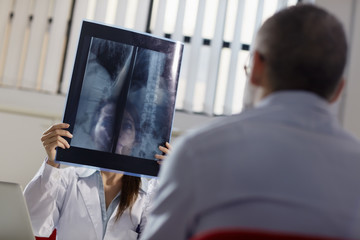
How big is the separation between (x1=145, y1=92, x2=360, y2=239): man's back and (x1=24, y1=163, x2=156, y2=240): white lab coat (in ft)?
4.21

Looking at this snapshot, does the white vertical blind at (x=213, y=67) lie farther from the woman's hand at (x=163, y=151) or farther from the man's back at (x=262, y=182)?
the man's back at (x=262, y=182)

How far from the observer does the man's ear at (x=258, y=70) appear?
787 millimetres

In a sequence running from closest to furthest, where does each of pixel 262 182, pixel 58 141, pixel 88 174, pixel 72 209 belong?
pixel 262 182
pixel 58 141
pixel 72 209
pixel 88 174

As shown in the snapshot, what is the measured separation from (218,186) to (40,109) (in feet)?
9.18

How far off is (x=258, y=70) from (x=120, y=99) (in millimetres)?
979

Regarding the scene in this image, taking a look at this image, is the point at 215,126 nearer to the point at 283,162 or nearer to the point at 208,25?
the point at 283,162

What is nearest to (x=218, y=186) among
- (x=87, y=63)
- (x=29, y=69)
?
(x=87, y=63)

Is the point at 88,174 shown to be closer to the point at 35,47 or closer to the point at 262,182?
the point at 262,182

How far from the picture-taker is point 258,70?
2.60 feet

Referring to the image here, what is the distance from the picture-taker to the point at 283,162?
0.67 meters

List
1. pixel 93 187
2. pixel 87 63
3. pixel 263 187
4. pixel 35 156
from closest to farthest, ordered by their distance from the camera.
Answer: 1. pixel 263 187
2. pixel 87 63
3. pixel 93 187
4. pixel 35 156

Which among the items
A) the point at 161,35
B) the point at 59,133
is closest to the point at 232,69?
the point at 161,35

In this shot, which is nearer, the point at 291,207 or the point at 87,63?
the point at 291,207

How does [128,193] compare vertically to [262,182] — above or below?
below
